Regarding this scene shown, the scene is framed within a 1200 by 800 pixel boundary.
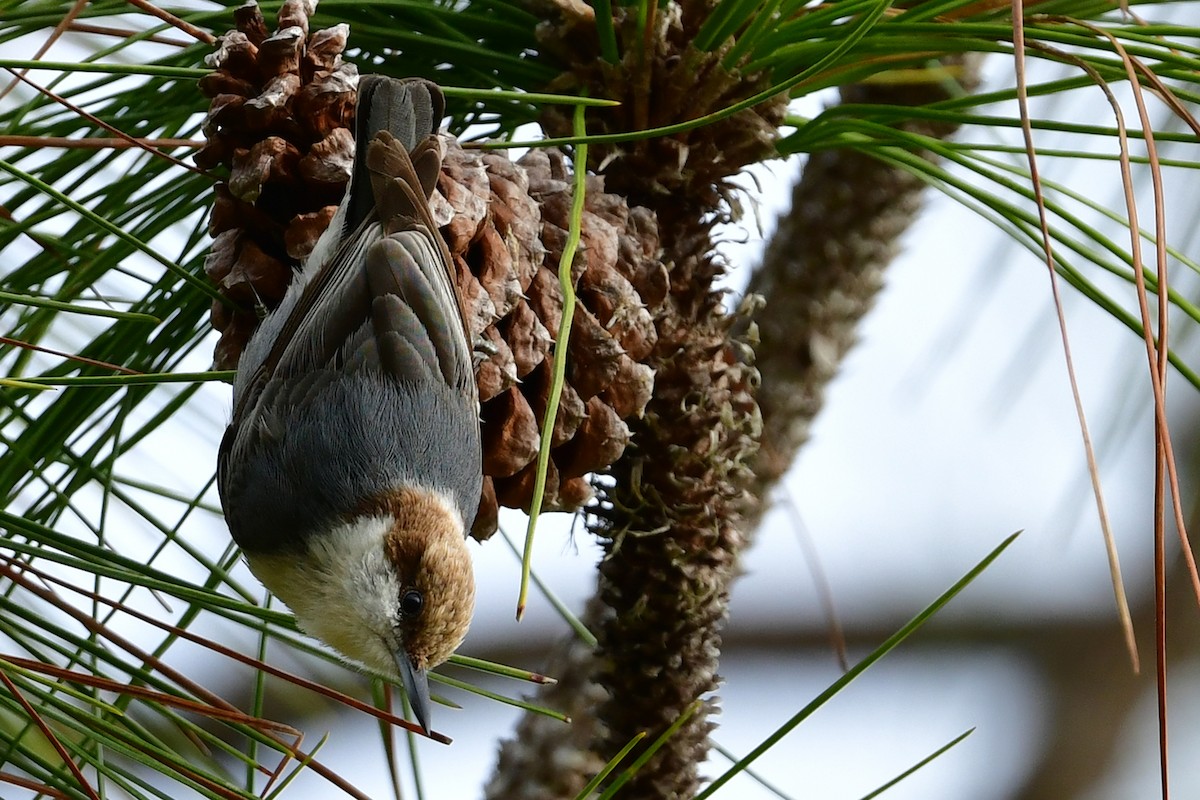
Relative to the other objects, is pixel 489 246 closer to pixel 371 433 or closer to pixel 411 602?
pixel 371 433

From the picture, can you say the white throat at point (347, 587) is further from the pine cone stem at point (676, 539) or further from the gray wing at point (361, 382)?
the pine cone stem at point (676, 539)

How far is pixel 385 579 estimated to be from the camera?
1.65 m

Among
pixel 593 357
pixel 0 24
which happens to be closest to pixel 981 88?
pixel 593 357

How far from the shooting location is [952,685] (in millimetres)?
3178

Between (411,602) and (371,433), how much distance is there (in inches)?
8.7

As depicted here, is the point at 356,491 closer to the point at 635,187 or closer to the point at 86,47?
the point at 635,187

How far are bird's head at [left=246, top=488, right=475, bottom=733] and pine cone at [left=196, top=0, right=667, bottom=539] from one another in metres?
0.21

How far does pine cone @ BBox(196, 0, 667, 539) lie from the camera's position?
49.9 inches

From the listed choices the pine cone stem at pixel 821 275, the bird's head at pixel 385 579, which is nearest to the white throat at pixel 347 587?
the bird's head at pixel 385 579

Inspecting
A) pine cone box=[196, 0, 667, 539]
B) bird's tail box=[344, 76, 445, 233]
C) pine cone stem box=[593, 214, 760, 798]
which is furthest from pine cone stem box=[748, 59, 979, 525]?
bird's tail box=[344, 76, 445, 233]

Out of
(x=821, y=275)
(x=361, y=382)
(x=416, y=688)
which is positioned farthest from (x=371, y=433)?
(x=821, y=275)

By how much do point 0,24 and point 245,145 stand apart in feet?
Result: 0.86

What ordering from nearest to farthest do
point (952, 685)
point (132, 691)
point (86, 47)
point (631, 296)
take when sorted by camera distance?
point (132, 691) → point (631, 296) → point (86, 47) → point (952, 685)

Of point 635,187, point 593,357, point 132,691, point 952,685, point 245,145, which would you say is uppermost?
point 952,685
